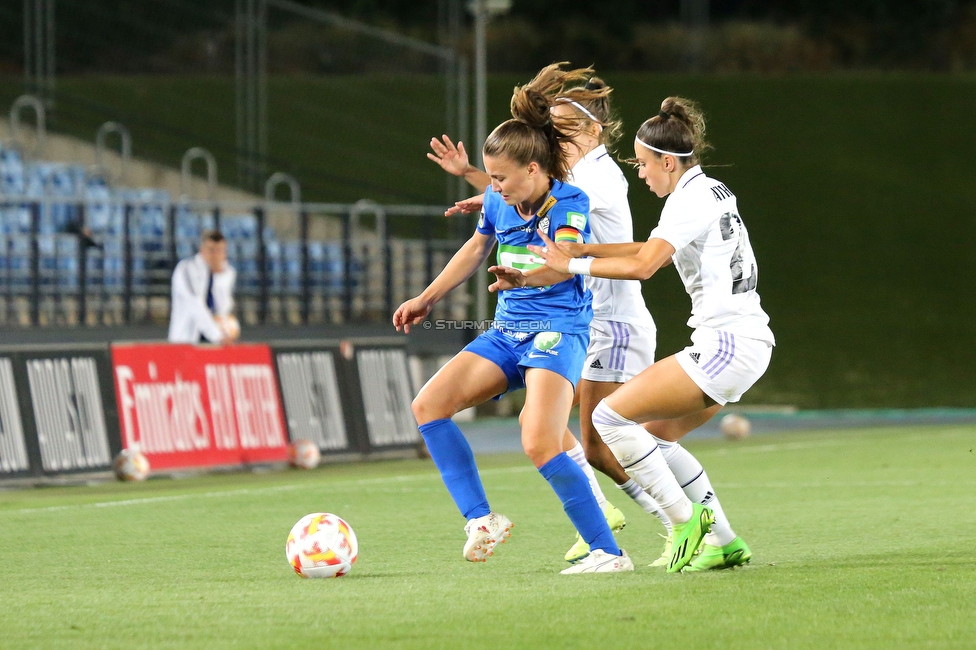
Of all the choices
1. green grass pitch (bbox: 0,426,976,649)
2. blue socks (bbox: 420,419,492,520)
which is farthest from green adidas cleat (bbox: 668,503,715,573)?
blue socks (bbox: 420,419,492,520)

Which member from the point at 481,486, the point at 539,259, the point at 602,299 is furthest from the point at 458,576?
the point at 602,299

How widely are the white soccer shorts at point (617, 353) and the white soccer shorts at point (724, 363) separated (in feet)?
3.33

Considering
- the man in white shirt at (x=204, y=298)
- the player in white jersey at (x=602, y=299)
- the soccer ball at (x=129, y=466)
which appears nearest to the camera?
the player in white jersey at (x=602, y=299)

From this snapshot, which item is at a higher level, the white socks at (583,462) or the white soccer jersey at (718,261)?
the white soccer jersey at (718,261)

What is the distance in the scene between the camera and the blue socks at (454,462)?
6367mm

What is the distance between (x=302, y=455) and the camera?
13.7 meters

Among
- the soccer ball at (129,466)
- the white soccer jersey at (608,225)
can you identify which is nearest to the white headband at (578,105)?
the white soccer jersey at (608,225)

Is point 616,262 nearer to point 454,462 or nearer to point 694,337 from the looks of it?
point 694,337

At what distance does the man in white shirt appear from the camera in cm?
1515

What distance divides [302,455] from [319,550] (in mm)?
7501

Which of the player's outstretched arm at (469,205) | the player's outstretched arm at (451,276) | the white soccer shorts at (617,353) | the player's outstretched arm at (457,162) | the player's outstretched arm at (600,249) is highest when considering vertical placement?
the player's outstretched arm at (457,162)

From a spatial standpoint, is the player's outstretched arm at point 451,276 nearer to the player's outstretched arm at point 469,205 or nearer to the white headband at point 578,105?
the player's outstretched arm at point 469,205

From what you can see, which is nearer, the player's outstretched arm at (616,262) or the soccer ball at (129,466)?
the player's outstretched arm at (616,262)

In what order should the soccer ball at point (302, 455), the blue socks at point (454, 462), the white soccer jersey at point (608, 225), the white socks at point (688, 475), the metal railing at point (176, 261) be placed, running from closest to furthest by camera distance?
the blue socks at point (454, 462) → the white socks at point (688, 475) → the white soccer jersey at point (608, 225) → the soccer ball at point (302, 455) → the metal railing at point (176, 261)
